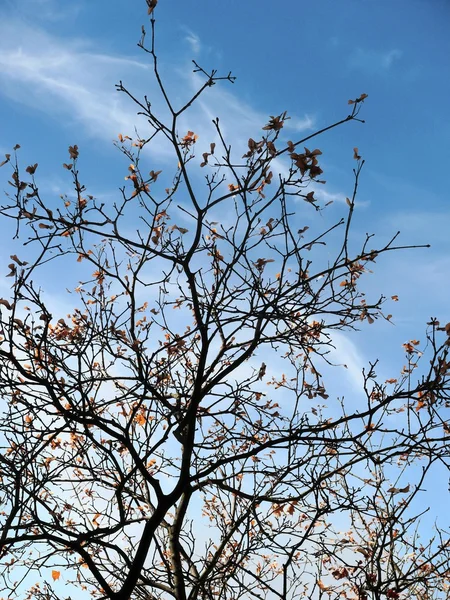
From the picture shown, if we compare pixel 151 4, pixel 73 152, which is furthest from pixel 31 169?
pixel 151 4

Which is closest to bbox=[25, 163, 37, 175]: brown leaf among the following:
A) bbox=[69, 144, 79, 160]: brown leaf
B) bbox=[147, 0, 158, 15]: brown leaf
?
bbox=[69, 144, 79, 160]: brown leaf

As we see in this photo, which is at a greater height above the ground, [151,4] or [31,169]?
[151,4]

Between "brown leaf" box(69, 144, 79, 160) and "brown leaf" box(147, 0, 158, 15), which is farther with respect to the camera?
"brown leaf" box(69, 144, 79, 160)

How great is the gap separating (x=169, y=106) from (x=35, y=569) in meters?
3.93

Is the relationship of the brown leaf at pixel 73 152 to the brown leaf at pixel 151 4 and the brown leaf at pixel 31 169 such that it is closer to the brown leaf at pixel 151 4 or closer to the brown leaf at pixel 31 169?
the brown leaf at pixel 31 169

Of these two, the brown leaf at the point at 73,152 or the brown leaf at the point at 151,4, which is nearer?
the brown leaf at the point at 151,4

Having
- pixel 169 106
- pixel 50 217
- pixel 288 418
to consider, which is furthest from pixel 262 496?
pixel 169 106

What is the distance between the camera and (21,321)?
4230mm

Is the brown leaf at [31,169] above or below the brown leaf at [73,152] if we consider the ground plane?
below

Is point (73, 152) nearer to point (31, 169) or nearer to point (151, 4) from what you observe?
point (31, 169)

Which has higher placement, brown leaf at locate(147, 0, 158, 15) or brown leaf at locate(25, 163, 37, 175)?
brown leaf at locate(147, 0, 158, 15)

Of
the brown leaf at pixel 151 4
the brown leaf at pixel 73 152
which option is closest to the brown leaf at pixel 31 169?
the brown leaf at pixel 73 152

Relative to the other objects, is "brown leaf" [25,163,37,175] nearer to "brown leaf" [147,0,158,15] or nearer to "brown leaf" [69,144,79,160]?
"brown leaf" [69,144,79,160]

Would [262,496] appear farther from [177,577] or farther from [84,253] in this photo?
[84,253]
